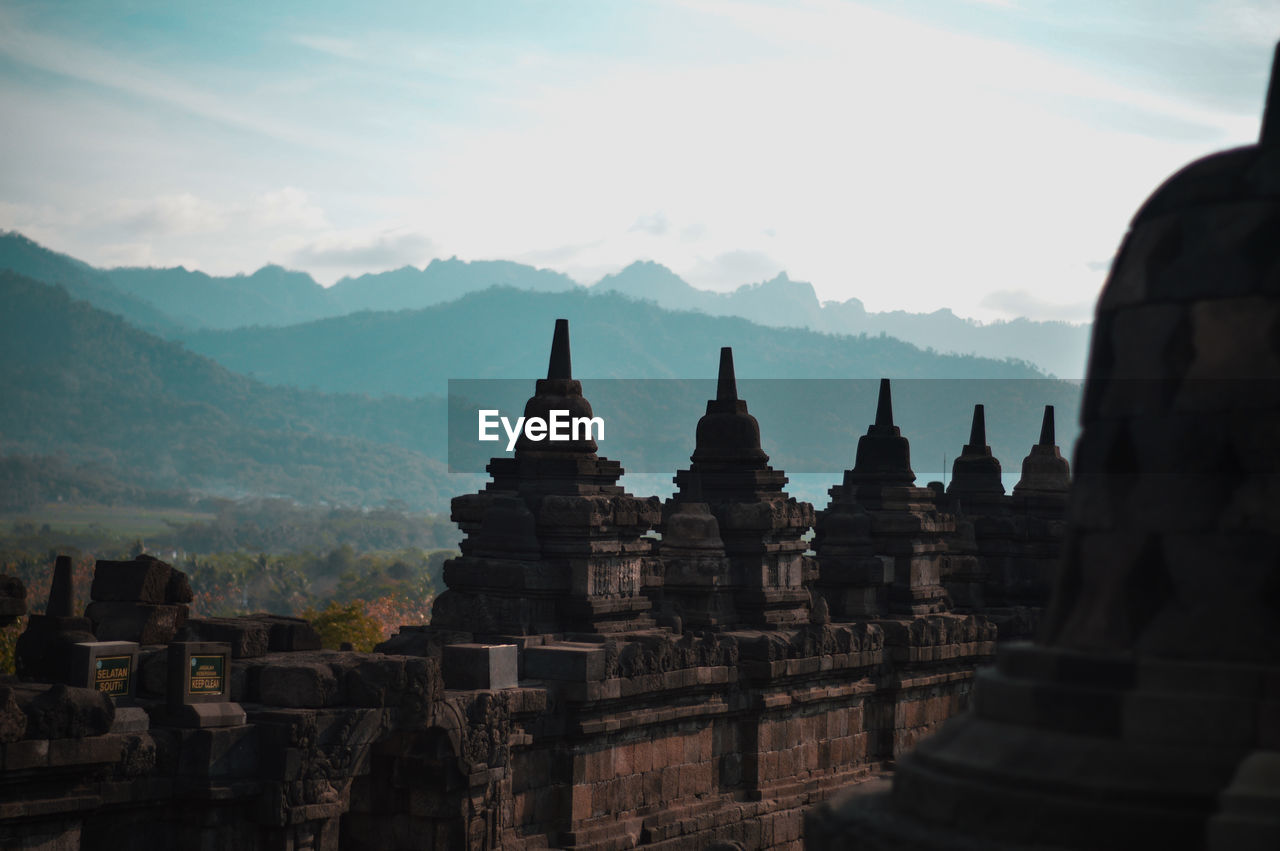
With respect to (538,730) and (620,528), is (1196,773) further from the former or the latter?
(620,528)

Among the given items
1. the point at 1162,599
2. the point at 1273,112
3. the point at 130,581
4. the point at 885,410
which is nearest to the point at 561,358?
the point at 130,581

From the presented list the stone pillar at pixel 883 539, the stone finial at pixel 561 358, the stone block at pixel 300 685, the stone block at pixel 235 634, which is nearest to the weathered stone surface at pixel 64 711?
the stone block at pixel 300 685

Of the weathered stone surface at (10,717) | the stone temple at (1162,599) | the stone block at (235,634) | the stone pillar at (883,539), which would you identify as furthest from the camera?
the stone pillar at (883,539)

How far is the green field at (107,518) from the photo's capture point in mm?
159250

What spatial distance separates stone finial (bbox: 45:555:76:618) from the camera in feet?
53.1

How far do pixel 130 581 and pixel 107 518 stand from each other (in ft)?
557

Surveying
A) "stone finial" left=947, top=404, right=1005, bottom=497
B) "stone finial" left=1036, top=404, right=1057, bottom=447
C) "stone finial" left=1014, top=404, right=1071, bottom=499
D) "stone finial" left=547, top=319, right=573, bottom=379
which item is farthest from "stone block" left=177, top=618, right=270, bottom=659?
"stone finial" left=1036, top=404, right=1057, bottom=447

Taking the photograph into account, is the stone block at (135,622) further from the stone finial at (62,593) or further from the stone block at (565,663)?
the stone block at (565,663)

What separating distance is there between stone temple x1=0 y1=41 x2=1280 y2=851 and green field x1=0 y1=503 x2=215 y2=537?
437 feet

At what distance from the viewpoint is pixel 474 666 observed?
17.0 m

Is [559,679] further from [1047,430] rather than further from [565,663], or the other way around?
[1047,430]

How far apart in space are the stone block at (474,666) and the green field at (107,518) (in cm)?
13842

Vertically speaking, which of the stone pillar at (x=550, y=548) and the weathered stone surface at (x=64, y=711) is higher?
the stone pillar at (x=550, y=548)

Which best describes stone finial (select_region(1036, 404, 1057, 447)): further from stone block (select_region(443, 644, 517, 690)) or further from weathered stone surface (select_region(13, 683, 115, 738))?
weathered stone surface (select_region(13, 683, 115, 738))
